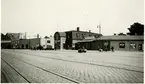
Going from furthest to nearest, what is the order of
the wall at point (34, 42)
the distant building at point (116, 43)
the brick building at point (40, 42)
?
1. the wall at point (34, 42)
2. the brick building at point (40, 42)
3. the distant building at point (116, 43)

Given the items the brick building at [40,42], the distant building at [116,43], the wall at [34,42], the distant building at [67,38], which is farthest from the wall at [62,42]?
the distant building at [116,43]

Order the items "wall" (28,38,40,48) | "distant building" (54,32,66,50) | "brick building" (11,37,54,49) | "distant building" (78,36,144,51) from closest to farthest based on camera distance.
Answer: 1. "distant building" (78,36,144,51)
2. "distant building" (54,32,66,50)
3. "brick building" (11,37,54,49)
4. "wall" (28,38,40,48)

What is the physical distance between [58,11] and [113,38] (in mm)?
26574

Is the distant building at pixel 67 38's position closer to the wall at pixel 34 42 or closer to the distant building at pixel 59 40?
the distant building at pixel 59 40

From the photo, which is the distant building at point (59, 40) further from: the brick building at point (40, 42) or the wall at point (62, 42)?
the brick building at point (40, 42)

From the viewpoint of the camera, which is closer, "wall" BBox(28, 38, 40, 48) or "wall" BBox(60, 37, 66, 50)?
"wall" BBox(60, 37, 66, 50)

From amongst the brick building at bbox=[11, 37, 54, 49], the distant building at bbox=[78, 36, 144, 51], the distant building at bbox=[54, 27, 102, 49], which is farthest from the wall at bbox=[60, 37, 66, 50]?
the distant building at bbox=[78, 36, 144, 51]

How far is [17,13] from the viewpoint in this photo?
23.5 feet

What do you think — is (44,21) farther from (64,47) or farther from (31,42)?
(31,42)

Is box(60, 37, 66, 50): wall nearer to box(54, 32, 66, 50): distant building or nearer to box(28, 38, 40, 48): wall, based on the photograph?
box(54, 32, 66, 50): distant building

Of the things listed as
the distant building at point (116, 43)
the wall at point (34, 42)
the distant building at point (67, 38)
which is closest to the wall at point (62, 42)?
the distant building at point (67, 38)

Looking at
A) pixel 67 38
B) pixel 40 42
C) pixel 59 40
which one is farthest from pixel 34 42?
pixel 67 38

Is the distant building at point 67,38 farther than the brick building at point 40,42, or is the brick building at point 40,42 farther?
the brick building at point 40,42

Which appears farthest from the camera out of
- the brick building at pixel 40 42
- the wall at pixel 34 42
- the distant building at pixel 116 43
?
the wall at pixel 34 42
